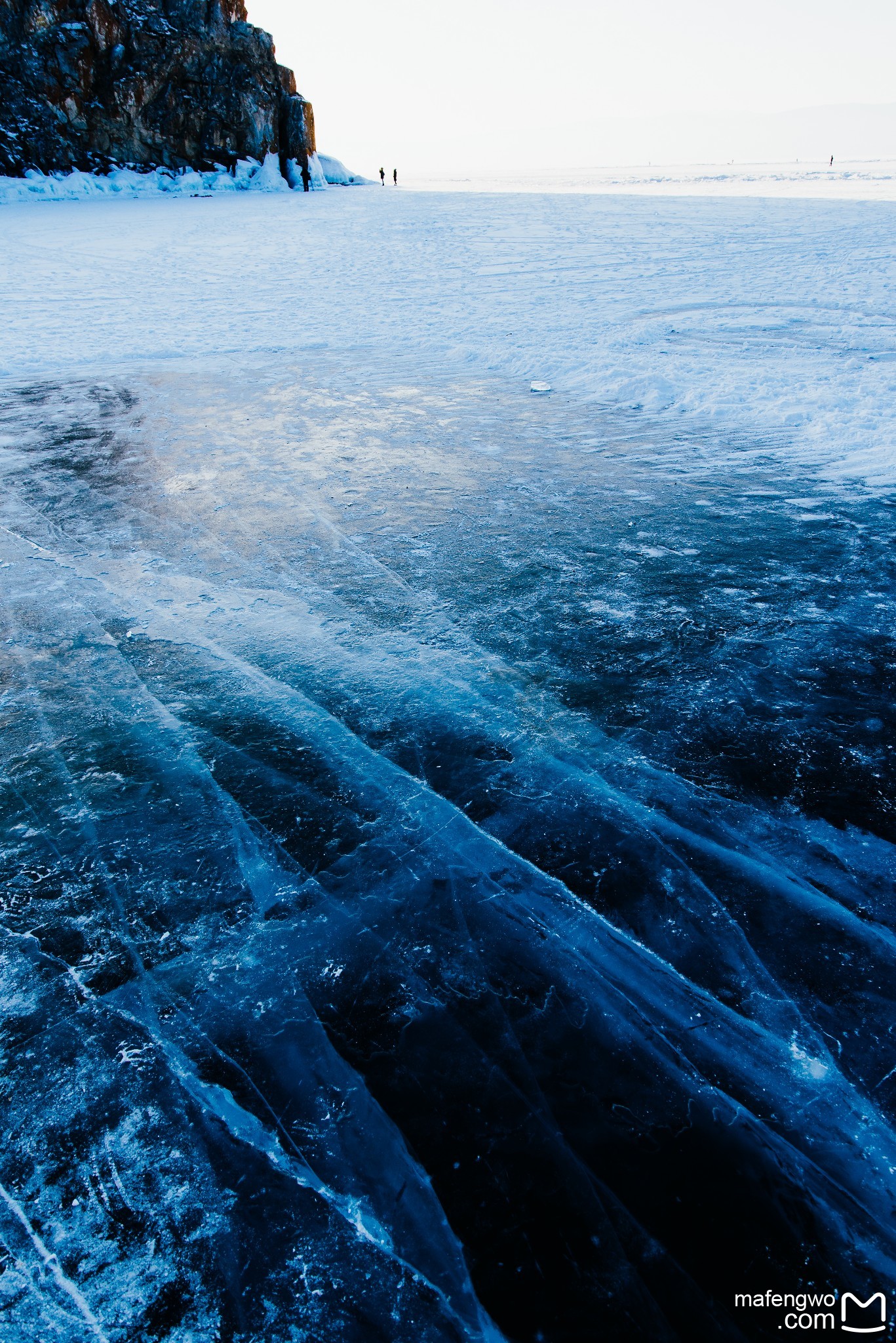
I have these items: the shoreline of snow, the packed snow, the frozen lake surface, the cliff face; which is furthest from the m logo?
the cliff face

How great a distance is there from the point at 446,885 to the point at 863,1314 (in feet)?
3.80

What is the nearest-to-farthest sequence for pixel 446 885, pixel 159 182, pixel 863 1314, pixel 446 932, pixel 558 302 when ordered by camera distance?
pixel 863 1314, pixel 446 932, pixel 446 885, pixel 558 302, pixel 159 182

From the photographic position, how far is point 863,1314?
1246 millimetres

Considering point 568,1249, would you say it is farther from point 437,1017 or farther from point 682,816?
point 682,816

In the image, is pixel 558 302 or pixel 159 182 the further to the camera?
pixel 159 182

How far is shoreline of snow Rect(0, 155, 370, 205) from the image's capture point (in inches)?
969

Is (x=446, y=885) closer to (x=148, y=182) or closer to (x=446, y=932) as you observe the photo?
(x=446, y=932)

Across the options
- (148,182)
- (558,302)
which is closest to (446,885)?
(558,302)

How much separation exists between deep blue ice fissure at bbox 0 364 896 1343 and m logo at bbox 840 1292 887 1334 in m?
0.02

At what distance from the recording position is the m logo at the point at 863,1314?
123 centimetres

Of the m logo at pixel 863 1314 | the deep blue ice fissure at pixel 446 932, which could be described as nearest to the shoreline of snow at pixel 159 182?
the deep blue ice fissure at pixel 446 932

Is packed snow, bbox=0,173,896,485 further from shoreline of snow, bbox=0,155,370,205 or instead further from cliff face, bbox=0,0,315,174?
cliff face, bbox=0,0,315,174

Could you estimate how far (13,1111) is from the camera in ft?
5.01

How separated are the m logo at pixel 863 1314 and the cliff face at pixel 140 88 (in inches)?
1353
